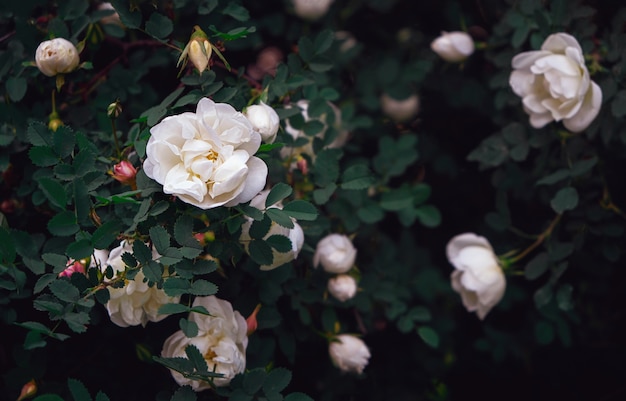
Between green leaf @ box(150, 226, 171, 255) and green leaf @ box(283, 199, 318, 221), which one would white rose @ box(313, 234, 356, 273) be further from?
green leaf @ box(150, 226, 171, 255)

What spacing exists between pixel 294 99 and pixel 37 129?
1.61ft

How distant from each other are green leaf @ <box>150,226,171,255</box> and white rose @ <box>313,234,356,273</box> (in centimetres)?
41

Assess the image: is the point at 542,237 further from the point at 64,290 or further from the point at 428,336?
the point at 64,290

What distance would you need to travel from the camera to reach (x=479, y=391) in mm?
1938

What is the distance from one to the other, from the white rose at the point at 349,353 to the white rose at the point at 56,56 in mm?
732

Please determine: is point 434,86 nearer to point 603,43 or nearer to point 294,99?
point 603,43

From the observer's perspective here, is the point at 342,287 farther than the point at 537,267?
No

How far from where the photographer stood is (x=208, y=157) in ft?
3.33

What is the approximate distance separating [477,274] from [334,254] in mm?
340

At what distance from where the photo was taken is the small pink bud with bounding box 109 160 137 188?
1068 mm

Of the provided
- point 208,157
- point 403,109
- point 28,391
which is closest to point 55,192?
point 208,157

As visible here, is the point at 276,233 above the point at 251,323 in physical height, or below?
above

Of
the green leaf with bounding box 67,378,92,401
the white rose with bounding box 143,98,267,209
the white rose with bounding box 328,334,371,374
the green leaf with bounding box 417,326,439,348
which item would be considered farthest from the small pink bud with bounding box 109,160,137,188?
the green leaf with bounding box 417,326,439,348

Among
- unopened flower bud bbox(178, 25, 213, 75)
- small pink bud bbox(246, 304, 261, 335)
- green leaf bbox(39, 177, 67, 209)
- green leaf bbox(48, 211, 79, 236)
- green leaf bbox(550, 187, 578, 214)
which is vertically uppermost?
unopened flower bud bbox(178, 25, 213, 75)
